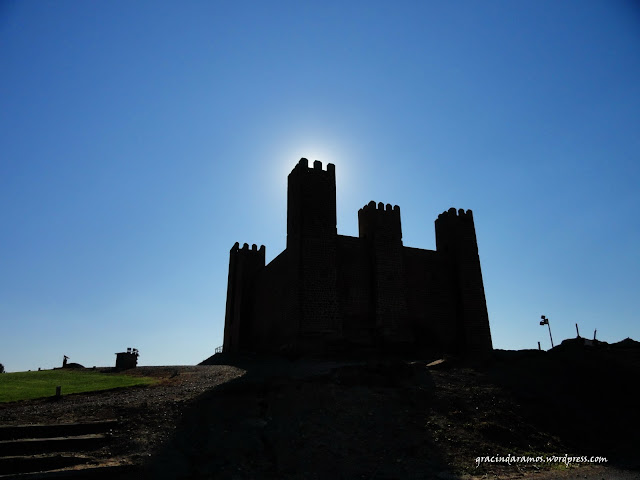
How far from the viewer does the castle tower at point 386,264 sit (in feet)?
77.7

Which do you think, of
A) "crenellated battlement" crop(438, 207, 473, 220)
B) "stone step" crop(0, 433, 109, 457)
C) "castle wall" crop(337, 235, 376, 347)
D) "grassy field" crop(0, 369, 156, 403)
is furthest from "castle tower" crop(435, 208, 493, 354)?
→ "stone step" crop(0, 433, 109, 457)

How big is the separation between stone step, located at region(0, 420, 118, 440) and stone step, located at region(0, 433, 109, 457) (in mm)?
427

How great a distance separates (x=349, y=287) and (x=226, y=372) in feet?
25.8

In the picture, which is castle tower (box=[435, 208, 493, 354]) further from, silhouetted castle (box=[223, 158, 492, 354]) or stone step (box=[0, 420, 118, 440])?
stone step (box=[0, 420, 118, 440])

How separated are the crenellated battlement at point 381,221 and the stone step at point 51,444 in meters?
17.9

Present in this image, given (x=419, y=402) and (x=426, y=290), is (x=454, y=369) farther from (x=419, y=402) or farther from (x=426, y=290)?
(x=426, y=290)

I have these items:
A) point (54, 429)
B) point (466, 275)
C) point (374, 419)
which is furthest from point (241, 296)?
point (54, 429)

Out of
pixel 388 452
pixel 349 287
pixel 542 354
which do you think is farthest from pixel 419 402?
pixel 349 287

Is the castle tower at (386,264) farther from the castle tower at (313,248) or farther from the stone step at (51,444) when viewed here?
the stone step at (51,444)

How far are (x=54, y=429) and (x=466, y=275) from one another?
73.8ft

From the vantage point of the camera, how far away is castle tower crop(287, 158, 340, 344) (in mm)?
21672

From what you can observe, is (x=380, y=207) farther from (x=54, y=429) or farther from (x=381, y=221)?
(x=54, y=429)

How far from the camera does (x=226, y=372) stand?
1930cm

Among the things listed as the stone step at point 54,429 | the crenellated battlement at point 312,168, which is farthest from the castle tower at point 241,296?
the stone step at point 54,429
